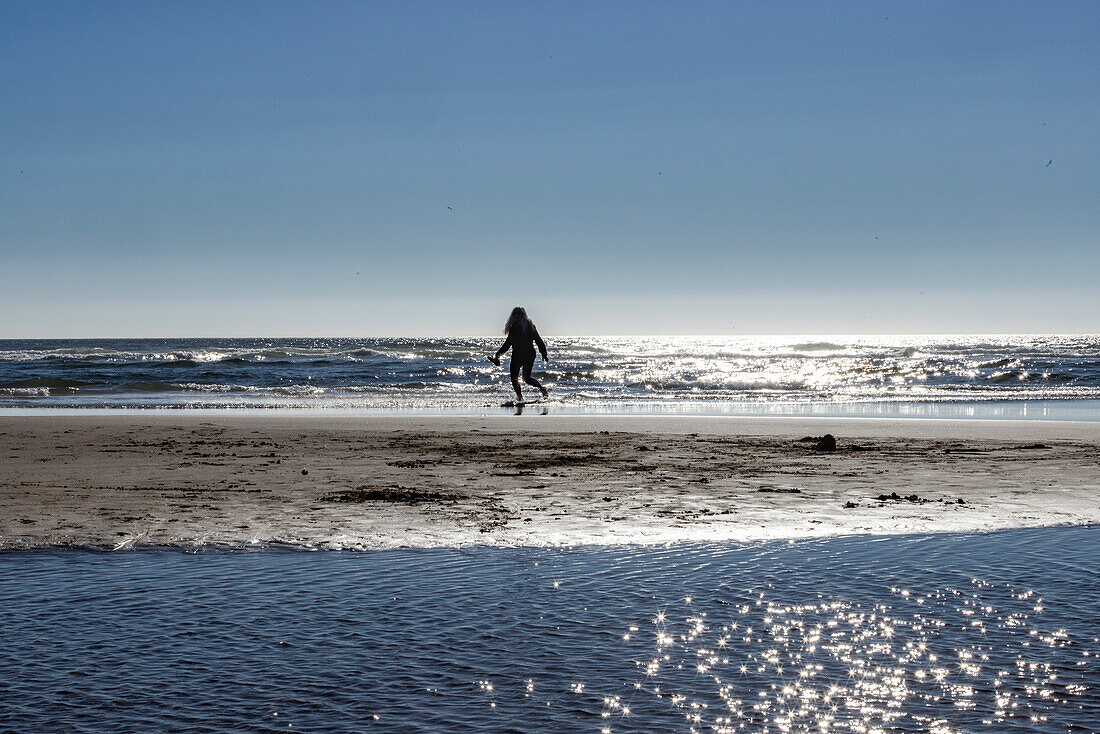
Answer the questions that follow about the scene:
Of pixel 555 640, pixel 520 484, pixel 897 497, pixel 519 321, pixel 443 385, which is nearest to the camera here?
pixel 555 640

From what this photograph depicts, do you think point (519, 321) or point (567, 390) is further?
point (567, 390)

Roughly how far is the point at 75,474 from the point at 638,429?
8.09 m

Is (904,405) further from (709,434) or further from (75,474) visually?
(75,474)

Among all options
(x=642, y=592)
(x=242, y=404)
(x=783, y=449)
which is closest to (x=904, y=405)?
(x=783, y=449)

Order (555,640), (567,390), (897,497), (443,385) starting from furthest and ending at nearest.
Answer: (443,385) → (567,390) → (897,497) → (555,640)

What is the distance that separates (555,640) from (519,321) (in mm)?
15073

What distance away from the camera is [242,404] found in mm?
22500

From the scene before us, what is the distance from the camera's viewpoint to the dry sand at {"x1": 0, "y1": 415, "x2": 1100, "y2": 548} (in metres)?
6.46

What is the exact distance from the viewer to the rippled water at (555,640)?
3.22 metres

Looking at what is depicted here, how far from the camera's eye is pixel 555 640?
3.99m

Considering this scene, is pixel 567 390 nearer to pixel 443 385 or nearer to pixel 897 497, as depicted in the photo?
pixel 443 385

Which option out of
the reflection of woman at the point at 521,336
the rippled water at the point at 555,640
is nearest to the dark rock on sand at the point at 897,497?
the rippled water at the point at 555,640

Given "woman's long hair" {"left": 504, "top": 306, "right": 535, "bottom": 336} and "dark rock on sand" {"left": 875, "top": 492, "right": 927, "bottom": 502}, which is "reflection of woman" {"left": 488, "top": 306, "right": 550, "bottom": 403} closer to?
"woman's long hair" {"left": 504, "top": 306, "right": 535, "bottom": 336}

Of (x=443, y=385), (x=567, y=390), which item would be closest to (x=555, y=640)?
(x=567, y=390)
